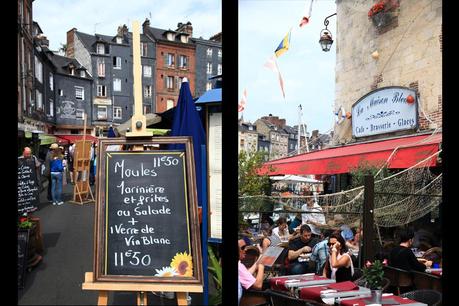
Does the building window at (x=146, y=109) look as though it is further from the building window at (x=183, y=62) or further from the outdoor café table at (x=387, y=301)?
the outdoor café table at (x=387, y=301)

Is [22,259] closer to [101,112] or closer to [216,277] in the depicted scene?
[101,112]

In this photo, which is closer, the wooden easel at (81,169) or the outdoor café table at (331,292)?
the wooden easel at (81,169)

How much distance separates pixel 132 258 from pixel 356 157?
241 cm

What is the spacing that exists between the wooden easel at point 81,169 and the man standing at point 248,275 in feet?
3.20

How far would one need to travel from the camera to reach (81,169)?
2689mm

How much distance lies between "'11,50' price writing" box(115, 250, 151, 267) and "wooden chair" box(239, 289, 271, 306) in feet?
2.68

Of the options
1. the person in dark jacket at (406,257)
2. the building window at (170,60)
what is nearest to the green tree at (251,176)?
the building window at (170,60)

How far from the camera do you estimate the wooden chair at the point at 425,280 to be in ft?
12.4

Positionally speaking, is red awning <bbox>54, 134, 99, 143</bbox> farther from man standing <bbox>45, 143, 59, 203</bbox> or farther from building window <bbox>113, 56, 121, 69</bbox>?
building window <bbox>113, 56, 121, 69</bbox>

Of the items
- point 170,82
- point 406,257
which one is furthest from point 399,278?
point 170,82

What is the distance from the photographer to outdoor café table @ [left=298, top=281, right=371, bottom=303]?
10.9 feet

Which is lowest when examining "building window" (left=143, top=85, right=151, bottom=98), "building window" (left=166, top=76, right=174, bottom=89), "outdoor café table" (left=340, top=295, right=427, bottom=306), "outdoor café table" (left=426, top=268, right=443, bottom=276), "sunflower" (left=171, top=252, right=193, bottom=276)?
"outdoor café table" (left=340, top=295, right=427, bottom=306)

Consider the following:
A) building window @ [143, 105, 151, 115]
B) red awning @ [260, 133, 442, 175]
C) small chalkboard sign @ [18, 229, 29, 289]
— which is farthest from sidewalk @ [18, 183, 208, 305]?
red awning @ [260, 133, 442, 175]

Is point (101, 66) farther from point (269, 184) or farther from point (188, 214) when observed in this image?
point (269, 184)
